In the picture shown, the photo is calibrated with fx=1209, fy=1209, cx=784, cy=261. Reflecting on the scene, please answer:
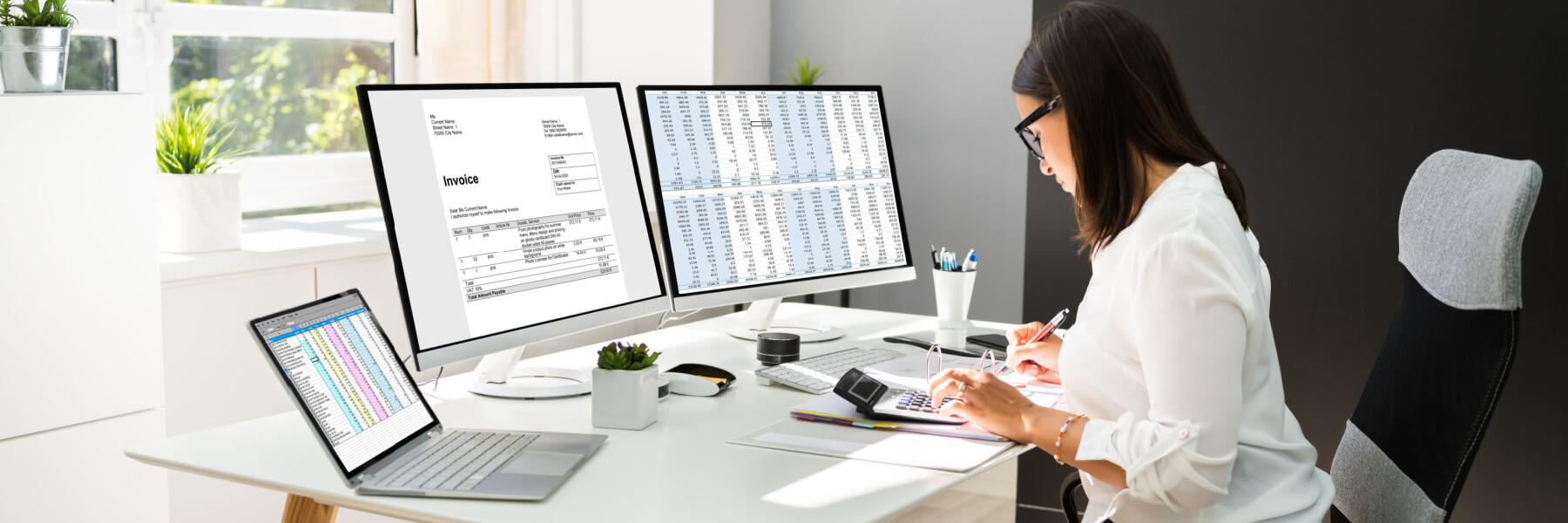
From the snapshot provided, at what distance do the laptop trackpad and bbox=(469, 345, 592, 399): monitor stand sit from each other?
0.31m

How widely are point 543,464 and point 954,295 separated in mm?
1092

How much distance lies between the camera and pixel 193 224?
217 cm

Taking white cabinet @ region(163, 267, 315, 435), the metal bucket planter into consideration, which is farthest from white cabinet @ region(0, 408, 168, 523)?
the metal bucket planter

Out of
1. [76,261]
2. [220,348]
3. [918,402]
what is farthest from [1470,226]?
[220,348]

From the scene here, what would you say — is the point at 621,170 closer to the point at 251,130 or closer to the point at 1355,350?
the point at 251,130

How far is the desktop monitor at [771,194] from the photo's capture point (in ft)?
6.61

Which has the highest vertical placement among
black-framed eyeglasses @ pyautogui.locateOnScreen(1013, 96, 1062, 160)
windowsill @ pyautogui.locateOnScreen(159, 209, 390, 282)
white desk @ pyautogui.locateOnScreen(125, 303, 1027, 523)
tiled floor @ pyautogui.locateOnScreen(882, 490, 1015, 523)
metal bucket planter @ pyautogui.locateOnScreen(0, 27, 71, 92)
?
metal bucket planter @ pyautogui.locateOnScreen(0, 27, 71, 92)

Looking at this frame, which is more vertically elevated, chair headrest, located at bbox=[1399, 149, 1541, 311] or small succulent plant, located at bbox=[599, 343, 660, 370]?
chair headrest, located at bbox=[1399, 149, 1541, 311]

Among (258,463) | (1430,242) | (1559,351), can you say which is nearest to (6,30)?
(258,463)

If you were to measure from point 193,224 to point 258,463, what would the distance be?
941 millimetres

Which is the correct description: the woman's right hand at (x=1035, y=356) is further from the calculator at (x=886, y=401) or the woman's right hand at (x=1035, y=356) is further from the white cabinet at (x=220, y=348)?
the white cabinet at (x=220, y=348)

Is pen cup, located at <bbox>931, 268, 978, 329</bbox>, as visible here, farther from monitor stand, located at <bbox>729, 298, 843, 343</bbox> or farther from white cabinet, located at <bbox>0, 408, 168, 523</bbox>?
white cabinet, located at <bbox>0, 408, 168, 523</bbox>

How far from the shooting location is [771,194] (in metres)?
2.15

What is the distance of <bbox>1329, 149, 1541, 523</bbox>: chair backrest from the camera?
3.90ft
